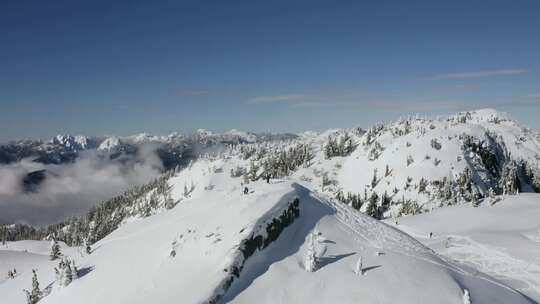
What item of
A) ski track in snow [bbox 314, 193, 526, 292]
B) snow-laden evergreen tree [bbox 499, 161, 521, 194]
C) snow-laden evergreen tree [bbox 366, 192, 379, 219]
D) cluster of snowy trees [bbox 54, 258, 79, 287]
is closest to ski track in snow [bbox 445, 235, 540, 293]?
ski track in snow [bbox 314, 193, 526, 292]

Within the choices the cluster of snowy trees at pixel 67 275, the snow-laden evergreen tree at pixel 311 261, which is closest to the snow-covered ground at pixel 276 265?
the snow-laden evergreen tree at pixel 311 261

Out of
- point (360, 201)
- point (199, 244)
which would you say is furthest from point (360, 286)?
point (360, 201)

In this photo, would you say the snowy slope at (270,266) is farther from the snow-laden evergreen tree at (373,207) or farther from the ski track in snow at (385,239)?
the snow-laden evergreen tree at (373,207)

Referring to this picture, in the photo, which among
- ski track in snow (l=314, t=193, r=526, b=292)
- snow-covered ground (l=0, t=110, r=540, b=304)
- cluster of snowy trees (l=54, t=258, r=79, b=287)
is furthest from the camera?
ski track in snow (l=314, t=193, r=526, b=292)

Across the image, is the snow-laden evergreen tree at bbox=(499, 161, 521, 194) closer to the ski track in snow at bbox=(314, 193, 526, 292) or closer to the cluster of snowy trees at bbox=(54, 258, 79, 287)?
the ski track in snow at bbox=(314, 193, 526, 292)

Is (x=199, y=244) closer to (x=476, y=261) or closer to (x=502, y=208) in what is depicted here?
(x=476, y=261)
